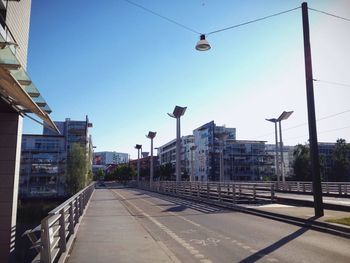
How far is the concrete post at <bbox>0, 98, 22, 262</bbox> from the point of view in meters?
12.4

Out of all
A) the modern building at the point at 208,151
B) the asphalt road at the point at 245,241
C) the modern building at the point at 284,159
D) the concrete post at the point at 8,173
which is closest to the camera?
the asphalt road at the point at 245,241

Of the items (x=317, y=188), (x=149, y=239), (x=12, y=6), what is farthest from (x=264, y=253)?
(x=12, y=6)

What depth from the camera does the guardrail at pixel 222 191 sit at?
880 inches

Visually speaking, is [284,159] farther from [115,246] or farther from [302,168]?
[115,246]

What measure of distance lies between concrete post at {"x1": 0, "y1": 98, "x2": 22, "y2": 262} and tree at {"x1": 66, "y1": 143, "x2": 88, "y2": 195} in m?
57.6

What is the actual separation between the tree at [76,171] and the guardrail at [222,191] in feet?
105

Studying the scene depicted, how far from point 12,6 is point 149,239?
8.30 meters

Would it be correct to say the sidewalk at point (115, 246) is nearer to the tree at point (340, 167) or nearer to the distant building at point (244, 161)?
the tree at point (340, 167)

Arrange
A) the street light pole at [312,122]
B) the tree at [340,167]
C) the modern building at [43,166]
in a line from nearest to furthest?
the street light pole at [312,122] → the modern building at [43,166] → the tree at [340,167]

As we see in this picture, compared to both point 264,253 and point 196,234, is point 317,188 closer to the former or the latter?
point 196,234

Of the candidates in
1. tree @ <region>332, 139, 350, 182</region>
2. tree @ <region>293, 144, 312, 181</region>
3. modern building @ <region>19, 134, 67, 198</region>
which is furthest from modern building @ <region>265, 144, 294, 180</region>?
modern building @ <region>19, 134, 67, 198</region>

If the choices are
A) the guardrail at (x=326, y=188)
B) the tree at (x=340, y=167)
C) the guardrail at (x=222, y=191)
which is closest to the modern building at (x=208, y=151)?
the tree at (x=340, y=167)

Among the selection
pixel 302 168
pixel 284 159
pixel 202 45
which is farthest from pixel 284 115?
pixel 284 159

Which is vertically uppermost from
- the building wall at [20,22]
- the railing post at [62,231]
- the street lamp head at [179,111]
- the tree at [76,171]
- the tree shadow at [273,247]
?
the street lamp head at [179,111]
